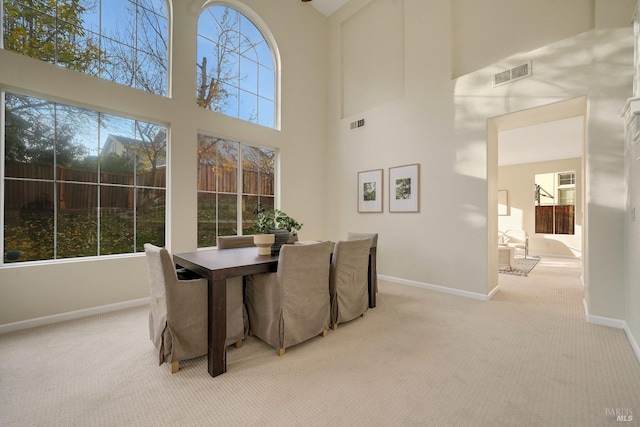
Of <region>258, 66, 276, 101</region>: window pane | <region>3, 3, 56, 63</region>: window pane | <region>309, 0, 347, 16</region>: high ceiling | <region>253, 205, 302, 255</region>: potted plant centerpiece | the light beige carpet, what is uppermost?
<region>309, 0, 347, 16</region>: high ceiling

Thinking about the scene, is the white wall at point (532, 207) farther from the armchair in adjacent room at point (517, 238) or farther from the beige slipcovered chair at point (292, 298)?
the beige slipcovered chair at point (292, 298)

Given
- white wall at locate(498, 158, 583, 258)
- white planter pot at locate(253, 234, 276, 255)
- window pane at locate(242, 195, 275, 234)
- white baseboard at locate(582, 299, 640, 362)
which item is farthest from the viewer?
white wall at locate(498, 158, 583, 258)

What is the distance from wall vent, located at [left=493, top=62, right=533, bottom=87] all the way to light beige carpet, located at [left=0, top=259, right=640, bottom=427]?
9.58 ft

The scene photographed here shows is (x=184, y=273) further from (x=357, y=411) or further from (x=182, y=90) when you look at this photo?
(x=182, y=90)

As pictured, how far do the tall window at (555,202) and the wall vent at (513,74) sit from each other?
6.57 metres

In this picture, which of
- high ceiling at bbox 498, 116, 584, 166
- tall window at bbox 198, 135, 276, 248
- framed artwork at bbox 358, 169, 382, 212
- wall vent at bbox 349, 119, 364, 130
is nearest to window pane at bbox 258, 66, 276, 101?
tall window at bbox 198, 135, 276, 248

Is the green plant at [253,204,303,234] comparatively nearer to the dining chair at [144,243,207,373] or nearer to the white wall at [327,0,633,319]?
the dining chair at [144,243,207,373]

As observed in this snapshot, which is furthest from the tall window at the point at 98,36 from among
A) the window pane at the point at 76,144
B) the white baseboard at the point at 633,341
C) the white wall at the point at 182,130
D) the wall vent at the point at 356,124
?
the white baseboard at the point at 633,341

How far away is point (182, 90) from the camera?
3.88 m

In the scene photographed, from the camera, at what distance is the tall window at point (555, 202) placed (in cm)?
802

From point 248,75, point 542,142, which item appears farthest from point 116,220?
point 542,142

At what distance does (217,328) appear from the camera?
199 centimetres

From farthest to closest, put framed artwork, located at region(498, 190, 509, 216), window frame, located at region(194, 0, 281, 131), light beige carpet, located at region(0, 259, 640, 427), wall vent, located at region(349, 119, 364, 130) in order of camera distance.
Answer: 1. framed artwork, located at region(498, 190, 509, 216)
2. wall vent, located at region(349, 119, 364, 130)
3. window frame, located at region(194, 0, 281, 131)
4. light beige carpet, located at region(0, 259, 640, 427)

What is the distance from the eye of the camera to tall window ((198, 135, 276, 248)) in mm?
4191
